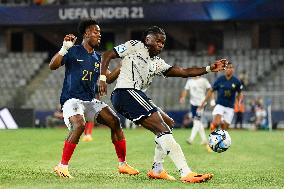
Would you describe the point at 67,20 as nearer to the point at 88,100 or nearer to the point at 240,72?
the point at 240,72

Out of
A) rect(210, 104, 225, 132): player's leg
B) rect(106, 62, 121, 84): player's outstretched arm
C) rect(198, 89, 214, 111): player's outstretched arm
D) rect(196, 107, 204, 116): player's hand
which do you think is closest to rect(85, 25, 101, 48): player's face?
rect(106, 62, 121, 84): player's outstretched arm

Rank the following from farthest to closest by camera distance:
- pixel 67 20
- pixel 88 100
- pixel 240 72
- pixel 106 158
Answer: pixel 67 20 < pixel 240 72 < pixel 106 158 < pixel 88 100

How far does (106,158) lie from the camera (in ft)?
46.1

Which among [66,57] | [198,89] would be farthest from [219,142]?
[198,89]

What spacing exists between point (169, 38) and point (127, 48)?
1437 inches

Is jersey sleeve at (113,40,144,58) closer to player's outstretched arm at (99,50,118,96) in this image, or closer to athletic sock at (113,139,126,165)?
player's outstretched arm at (99,50,118,96)

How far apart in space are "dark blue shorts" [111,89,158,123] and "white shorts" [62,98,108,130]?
642 mm

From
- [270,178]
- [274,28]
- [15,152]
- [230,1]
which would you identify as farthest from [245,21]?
[270,178]

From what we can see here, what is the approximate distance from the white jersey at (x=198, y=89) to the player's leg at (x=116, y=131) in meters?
10.3

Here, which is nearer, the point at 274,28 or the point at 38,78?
the point at 38,78

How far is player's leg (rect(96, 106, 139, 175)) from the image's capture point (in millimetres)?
10211

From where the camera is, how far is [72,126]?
984cm

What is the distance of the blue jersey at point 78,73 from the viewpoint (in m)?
9.98

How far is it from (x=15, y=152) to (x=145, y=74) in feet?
21.9
